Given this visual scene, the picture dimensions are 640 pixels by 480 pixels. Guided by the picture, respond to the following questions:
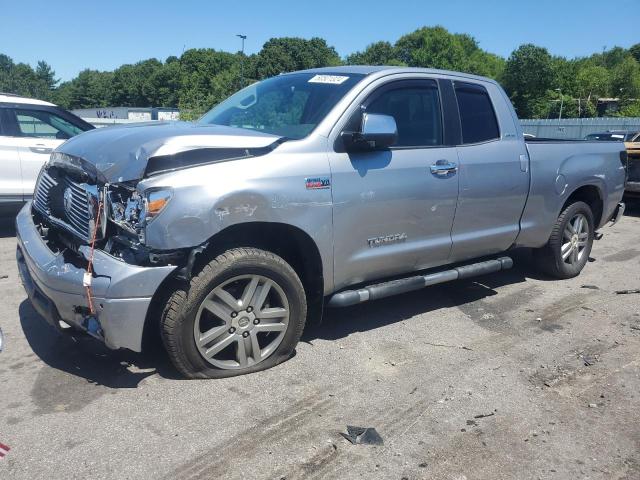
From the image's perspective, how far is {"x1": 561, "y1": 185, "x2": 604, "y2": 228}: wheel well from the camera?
19.0ft

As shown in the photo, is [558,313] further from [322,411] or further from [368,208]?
[322,411]

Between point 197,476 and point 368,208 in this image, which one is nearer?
point 197,476

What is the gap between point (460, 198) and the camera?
4.41 metres

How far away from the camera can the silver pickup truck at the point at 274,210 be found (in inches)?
121

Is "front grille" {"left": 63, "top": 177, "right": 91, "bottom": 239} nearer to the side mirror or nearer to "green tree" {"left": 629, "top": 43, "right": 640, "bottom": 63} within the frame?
the side mirror

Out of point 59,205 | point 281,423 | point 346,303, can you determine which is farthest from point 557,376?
point 59,205

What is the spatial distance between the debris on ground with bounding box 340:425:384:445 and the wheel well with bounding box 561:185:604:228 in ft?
12.3

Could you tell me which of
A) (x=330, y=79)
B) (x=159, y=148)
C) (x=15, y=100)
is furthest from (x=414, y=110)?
(x=15, y=100)

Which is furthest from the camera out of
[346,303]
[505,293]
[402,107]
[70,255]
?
[505,293]

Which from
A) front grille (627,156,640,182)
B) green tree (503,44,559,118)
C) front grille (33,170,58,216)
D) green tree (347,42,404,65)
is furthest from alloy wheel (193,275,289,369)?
green tree (347,42,404,65)

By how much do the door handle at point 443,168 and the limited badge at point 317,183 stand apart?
39.4 inches

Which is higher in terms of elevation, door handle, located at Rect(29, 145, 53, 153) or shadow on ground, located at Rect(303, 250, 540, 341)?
door handle, located at Rect(29, 145, 53, 153)

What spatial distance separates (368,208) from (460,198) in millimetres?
984

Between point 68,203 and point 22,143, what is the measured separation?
4528 millimetres
